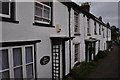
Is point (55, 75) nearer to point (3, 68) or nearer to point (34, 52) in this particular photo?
point (34, 52)

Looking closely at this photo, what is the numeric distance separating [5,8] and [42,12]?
2.97 metres

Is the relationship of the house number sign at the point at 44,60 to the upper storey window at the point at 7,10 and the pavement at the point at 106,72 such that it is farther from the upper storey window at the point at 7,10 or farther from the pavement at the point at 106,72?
the pavement at the point at 106,72

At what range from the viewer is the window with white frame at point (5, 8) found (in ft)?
20.0

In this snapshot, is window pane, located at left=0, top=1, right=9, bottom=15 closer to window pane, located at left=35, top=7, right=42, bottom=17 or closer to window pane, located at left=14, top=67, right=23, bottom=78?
window pane, located at left=14, top=67, right=23, bottom=78

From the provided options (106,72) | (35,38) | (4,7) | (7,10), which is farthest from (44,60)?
(106,72)

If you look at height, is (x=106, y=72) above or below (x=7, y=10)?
below

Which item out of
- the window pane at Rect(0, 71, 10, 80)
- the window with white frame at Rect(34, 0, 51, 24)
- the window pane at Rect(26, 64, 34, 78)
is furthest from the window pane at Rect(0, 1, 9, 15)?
the window with white frame at Rect(34, 0, 51, 24)

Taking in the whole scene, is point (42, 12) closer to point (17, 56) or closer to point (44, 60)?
point (44, 60)

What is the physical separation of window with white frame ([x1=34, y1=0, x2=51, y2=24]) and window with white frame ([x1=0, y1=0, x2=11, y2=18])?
7.11 ft

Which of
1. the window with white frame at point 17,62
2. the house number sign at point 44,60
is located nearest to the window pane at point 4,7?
the window with white frame at point 17,62

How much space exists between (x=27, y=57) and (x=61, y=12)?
443 cm

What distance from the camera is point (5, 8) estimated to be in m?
6.23

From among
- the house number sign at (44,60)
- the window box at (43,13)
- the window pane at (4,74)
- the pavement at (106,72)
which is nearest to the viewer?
the window pane at (4,74)

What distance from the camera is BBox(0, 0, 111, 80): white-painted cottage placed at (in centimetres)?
612
